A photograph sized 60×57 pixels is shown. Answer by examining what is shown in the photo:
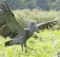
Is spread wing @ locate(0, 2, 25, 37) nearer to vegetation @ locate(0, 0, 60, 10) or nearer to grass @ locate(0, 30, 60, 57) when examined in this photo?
grass @ locate(0, 30, 60, 57)

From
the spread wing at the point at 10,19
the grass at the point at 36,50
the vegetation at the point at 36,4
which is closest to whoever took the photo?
the spread wing at the point at 10,19

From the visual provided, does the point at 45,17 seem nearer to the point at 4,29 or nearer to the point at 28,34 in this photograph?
the point at 4,29

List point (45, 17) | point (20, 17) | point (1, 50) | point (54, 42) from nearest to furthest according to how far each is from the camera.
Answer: point (1, 50) < point (54, 42) < point (20, 17) < point (45, 17)

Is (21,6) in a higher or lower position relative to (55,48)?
lower

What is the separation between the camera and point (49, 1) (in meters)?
32.5

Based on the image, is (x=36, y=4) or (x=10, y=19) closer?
(x=10, y=19)

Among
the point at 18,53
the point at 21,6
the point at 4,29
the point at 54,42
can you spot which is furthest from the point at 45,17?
the point at 21,6

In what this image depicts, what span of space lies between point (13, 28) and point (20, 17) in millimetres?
8054

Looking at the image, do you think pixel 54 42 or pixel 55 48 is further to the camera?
pixel 54 42

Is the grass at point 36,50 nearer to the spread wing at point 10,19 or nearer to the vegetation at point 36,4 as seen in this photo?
the spread wing at point 10,19

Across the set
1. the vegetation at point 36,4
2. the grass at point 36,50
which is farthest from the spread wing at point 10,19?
the vegetation at point 36,4

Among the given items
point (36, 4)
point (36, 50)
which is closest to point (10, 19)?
point (36, 50)

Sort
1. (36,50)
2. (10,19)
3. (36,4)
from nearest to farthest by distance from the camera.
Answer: (10,19) < (36,50) < (36,4)

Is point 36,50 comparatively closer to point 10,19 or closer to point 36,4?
point 10,19
